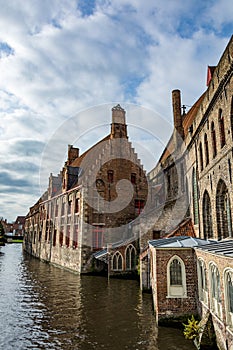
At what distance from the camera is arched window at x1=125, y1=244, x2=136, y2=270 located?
70.4 ft

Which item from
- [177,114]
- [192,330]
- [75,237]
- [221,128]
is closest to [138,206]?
[75,237]

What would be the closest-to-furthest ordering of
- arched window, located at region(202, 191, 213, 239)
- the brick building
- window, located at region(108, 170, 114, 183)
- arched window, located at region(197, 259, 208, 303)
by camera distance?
1. arched window, located at region(197, 259, 208, 303)
2. arched window, located at region(202, 191, 213, 239)
3. the brick building
4. window, located at region(108, 170, 114, 183)

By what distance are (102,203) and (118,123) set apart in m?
7.89

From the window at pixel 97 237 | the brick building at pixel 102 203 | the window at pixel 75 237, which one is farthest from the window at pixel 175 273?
the window at pixel 75 237

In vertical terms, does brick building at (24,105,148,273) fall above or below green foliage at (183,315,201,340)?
above

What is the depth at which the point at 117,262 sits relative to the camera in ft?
70.0

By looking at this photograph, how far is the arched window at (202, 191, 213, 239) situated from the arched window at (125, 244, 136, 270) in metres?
7.99

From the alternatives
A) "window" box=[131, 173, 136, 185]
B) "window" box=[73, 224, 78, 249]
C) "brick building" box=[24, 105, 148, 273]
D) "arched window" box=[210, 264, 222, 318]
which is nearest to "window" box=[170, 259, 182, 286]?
"arched window" box=[210, 264, 222, 318]

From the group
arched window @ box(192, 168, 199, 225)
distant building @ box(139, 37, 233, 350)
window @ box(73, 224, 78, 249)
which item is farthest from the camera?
window @ box(73, 224, 78, 249)

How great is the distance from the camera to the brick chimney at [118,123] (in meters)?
27.2

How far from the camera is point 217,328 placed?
7754 millimetres

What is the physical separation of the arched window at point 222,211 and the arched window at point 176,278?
3011mm

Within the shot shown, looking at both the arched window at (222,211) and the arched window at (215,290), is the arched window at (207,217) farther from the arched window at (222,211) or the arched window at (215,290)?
the arched window at (215,290)

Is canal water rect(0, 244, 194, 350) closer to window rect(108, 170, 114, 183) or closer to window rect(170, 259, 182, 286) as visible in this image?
window rect(170, 259, 182, 286)
